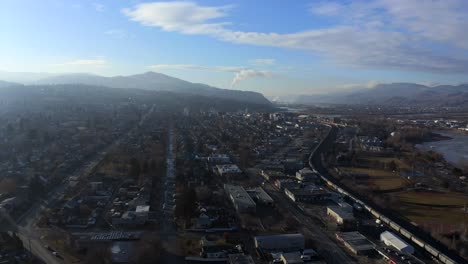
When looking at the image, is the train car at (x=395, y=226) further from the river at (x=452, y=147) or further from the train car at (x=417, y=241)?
the river at (x=452, y=147)

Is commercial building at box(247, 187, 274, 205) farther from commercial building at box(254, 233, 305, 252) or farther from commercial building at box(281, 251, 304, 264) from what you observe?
commercial building at box(281, 251, 304, 264)

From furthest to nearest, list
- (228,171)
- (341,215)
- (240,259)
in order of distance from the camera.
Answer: (228,171) < (341,215) < (240,259)

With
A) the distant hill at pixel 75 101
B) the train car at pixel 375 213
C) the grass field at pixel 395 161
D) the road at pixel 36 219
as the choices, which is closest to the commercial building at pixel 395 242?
the train car at pixel 375 213

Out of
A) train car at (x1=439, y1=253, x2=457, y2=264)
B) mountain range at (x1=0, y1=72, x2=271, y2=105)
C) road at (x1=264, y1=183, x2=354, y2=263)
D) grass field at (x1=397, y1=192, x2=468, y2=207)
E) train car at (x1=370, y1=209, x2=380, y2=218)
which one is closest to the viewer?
train car at (x1=439, y1=253, x2=457, y2=264)

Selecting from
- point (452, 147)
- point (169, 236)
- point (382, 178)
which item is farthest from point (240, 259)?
point (452, 147)

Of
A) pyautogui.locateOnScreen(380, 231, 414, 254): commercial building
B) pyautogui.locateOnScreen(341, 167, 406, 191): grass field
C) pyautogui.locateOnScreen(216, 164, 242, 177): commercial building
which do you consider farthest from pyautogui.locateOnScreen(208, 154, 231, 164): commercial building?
pyautogui.locateOnScreen(380, 231, 414, 254): commercial building

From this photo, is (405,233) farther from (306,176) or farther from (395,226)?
(306,176)
